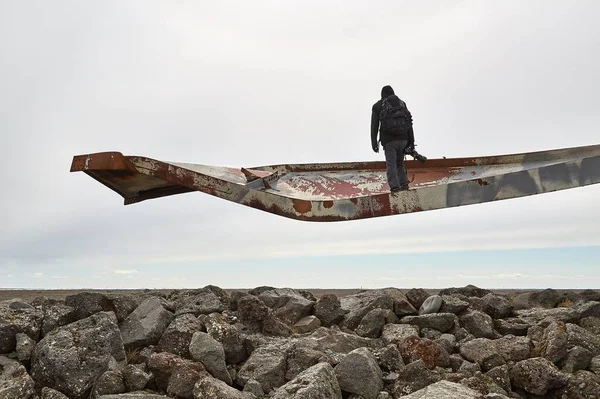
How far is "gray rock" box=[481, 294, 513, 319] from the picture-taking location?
780 centimetres

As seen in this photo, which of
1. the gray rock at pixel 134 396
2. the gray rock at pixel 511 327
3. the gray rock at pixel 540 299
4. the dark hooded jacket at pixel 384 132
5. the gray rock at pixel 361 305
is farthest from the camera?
the gray rock at pixel 540 299

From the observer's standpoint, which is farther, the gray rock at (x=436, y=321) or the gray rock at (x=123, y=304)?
the gray rock at (x=436, y=321)

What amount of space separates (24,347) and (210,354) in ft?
6.85

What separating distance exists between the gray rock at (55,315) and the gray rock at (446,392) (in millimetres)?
4223

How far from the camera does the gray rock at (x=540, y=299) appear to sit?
879cm

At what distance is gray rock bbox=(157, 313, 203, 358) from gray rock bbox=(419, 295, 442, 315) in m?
3.23

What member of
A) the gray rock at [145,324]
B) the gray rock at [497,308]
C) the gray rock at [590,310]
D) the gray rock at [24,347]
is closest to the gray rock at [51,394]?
the gray rock at [24,347]

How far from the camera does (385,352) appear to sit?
5.60 meters

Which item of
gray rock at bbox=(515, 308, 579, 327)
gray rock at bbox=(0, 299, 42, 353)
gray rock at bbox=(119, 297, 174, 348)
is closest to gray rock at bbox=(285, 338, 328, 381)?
gray rock at bbox=(119, 297, 174, 348)

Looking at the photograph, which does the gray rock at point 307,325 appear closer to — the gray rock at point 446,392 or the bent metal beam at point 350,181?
the bent metal beam at point 350,181

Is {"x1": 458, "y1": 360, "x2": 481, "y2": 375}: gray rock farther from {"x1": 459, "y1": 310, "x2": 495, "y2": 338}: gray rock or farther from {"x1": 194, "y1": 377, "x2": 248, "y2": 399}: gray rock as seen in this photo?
{"x1": 194, "y1": 377, "x2": 248, "y2": 399}: gray rock

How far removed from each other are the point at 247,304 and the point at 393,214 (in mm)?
2313

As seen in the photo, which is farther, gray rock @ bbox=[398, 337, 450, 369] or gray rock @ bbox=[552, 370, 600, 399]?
gray rock @ bbox=[398, 337, 450, 369]

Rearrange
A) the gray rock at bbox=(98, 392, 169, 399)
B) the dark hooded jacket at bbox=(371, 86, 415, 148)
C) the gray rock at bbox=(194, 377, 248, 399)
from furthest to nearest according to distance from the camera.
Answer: the dark hooded jacket at bbox=(371, 86, 415, 148), the gray rock at bbox=(98, 392, 169, 399), the gray rock at bbox=(194, 377, 248, 399)
